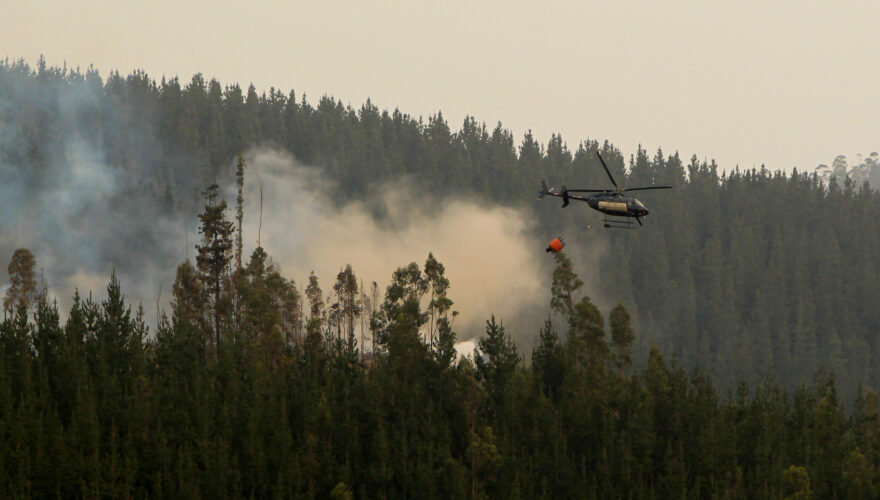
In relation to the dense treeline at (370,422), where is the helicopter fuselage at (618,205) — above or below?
above

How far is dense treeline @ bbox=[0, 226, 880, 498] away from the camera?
296 feet

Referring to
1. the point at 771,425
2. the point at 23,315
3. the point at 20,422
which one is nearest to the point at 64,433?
the point at 20,422

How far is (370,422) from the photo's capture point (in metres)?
104

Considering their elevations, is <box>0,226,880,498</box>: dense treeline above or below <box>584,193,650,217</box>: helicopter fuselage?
below

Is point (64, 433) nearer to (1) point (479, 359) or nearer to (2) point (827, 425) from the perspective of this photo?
(1) point (479, 359)

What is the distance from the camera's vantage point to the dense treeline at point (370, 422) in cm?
9031

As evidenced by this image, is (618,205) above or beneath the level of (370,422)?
above

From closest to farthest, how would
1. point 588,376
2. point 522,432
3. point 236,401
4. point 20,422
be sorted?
1. point 20,422
2. point 236,401
3. point 522,432
4. point 588,376

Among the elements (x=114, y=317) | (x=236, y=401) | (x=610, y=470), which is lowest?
(x=610, y=470)

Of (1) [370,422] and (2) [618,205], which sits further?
(1) [370,422]

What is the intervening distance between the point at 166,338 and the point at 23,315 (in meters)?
12.8

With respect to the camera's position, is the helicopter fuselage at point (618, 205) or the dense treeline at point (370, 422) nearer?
the helicopter fuselage at point (618, 205)

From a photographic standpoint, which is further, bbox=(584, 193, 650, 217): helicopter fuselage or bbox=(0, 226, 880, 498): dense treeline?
bbox=(0, 226, 880, 498): dense treeline

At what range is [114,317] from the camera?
114 m
